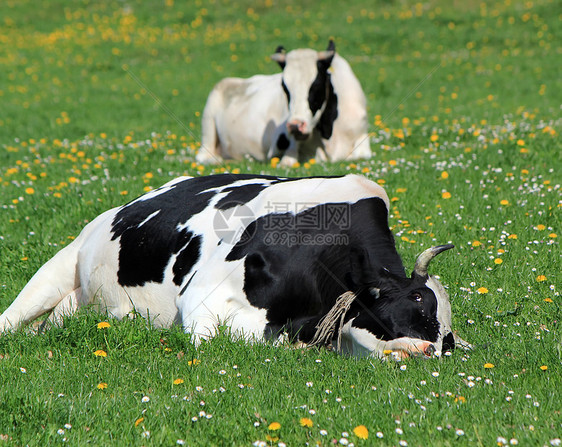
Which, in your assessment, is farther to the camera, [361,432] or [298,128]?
[298,128]

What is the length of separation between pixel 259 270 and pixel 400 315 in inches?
47.6

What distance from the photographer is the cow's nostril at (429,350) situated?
167 inches

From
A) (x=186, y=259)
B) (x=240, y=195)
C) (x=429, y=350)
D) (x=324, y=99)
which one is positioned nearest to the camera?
(x=429, y=350)

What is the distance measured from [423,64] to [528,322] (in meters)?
19.3

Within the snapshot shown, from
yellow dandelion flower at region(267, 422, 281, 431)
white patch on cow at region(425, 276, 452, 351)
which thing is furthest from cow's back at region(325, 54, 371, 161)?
yellow dandelion flower at region(267, 422, 281, 431)

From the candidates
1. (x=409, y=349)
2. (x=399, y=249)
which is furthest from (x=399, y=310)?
(x=399, y=249)

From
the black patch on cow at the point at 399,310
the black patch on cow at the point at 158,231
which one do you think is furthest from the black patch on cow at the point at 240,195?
the black patch on cow at the point at 399,310

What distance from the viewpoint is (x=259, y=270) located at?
16.8ft

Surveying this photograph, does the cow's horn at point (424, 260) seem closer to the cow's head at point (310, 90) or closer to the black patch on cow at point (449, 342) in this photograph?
the black patch on cow at point (449, 342)

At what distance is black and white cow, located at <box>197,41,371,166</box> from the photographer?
11.5 metres

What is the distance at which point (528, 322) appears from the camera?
5.27m

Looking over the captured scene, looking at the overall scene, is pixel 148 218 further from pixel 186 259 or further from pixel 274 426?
pixel 274 426

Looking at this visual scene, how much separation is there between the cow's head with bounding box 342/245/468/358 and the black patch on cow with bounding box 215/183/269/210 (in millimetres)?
1478

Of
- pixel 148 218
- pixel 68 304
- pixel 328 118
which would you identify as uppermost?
pixel 148 218
